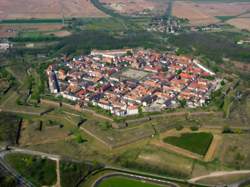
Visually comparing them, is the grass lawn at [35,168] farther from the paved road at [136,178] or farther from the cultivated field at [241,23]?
the cultivated field at [241,23]

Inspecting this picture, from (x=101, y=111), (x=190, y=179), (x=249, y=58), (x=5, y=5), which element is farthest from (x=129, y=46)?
(x=5, y=5)

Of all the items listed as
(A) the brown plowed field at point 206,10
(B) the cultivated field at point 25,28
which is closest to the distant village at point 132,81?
(B) the cultivated field at point 25,28

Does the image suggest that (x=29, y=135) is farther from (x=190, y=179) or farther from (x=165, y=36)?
(x=165, y=36)

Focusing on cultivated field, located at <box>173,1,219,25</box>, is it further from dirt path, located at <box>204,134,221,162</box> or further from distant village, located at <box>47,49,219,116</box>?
dirt path, located at <box>204,134,221,162</box>

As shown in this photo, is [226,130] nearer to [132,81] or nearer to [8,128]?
[132,81]

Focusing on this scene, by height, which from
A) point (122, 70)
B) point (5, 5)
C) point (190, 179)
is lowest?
point (190, 179)

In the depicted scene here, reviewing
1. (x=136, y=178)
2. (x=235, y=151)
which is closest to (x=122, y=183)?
(x=136, y=178)
